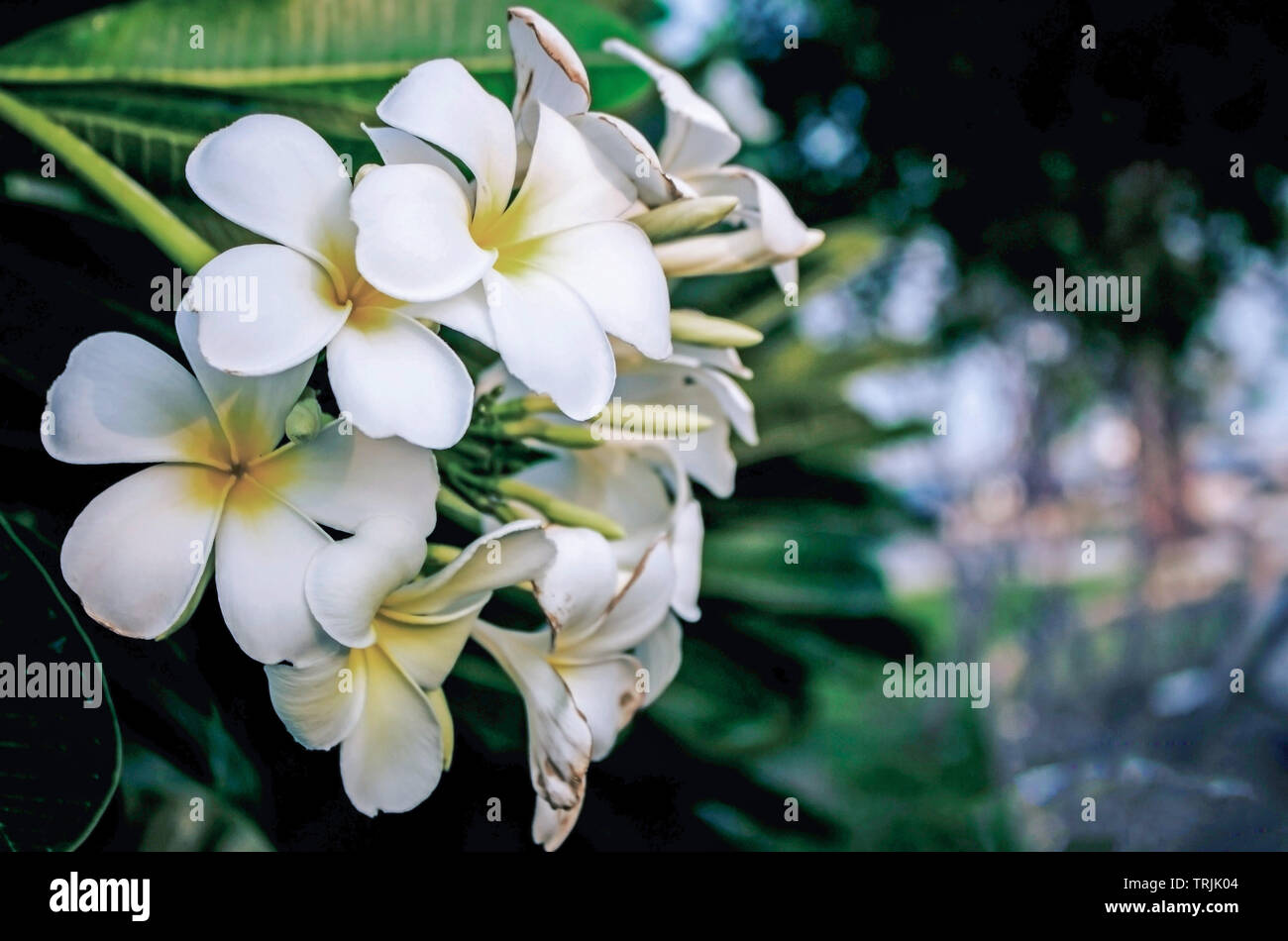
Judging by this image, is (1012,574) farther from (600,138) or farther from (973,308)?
(600,138)

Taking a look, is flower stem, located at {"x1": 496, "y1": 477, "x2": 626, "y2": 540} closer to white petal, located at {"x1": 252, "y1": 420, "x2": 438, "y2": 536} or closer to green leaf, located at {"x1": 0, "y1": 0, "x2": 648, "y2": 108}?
white petal, located at {"x1": 252, "y1": 420, "x2": 438, "y2": 536}

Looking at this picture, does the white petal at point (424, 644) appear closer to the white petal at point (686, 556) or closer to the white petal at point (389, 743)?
the white petal at point (389, 743)

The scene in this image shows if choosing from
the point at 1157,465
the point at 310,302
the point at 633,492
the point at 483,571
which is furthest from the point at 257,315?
the point at 1157,465

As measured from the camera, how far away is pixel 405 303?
1.35ft

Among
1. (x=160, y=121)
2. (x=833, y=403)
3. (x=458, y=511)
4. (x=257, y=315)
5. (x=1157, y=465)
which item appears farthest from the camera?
(x=1157, y=465)

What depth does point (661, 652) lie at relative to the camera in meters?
0.55

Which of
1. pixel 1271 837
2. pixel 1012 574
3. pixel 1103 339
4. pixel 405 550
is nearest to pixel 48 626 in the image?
pixel 405 550

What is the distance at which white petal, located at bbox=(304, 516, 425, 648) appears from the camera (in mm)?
389

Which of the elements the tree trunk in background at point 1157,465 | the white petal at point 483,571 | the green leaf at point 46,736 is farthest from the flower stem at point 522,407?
the tree trunk in background at point 1157,465

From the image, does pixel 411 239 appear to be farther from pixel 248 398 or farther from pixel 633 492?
pixel 633 492

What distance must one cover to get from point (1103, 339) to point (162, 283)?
2.50 m

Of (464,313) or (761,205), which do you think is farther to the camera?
(761,205)

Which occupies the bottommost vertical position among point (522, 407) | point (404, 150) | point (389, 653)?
point (389, 653)

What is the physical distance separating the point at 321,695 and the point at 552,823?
0.49ft
